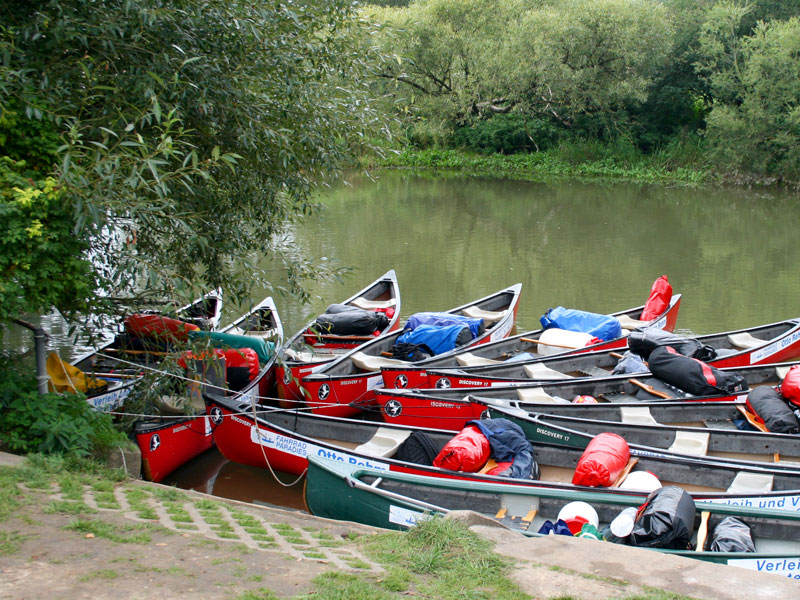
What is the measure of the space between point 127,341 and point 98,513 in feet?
15.7

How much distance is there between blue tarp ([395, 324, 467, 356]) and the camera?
35.3 ft

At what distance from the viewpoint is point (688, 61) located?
1431 inches

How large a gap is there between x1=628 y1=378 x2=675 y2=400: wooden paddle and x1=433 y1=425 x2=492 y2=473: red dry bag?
2.97m

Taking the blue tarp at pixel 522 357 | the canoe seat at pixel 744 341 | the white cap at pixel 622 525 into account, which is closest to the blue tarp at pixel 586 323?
the blue tarp at pixel 522 357

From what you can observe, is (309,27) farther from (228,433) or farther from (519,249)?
(519,249)

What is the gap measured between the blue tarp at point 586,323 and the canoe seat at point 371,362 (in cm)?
288

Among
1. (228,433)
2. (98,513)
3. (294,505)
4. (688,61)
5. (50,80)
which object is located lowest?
(294,505)

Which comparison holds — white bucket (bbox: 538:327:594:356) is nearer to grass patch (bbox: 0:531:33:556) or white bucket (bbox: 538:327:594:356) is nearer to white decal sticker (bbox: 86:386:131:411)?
white decal sticker (bbox: 86:386:131:411)

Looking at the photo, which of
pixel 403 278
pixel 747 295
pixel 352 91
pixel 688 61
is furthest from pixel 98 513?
pixel 688 61

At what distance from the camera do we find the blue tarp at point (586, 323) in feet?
37.0

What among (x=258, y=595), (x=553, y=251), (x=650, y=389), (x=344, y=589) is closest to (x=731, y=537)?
(x=344, y=589)

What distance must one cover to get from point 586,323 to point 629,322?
1372 mm

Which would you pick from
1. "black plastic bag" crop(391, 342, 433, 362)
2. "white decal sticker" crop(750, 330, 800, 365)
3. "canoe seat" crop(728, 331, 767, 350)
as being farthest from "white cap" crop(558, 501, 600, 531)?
"canoe seat" crop(728, 331, 767, 350)

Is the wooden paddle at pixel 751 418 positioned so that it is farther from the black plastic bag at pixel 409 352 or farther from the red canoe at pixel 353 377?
the black plastic bag at pixel 409 352
